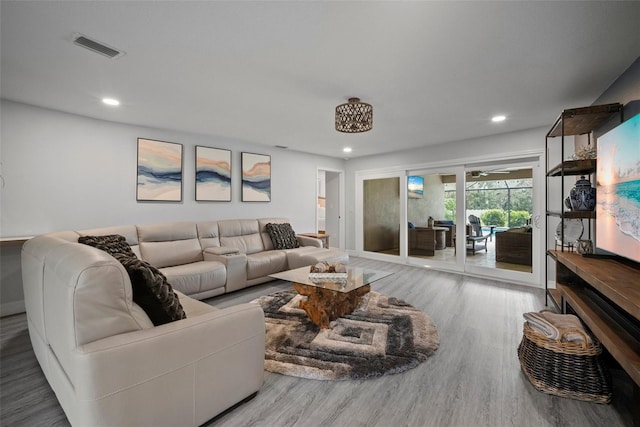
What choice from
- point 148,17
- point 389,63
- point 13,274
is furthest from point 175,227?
point 389,63

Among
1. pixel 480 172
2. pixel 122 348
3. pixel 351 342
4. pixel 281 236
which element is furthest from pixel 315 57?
pixel 480 172

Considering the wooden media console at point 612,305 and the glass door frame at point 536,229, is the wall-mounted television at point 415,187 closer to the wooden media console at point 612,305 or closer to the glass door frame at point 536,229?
the glass door frame at point 536,229

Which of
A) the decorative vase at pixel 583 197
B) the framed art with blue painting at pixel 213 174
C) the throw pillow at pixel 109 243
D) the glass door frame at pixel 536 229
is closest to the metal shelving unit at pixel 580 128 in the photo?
the decorative vase at pixel 583 197

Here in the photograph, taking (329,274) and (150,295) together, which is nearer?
(150,295)

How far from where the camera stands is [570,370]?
1737 mm

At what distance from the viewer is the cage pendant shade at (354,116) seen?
281 cm

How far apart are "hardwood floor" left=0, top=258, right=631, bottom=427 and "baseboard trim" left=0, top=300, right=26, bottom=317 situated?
635 millimetres

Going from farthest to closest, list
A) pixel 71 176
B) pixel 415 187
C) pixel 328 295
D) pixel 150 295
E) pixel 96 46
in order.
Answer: pixel 415 187 → pixel 71 176 → pixel 328 295 → pixel 96 46 → pixel 150 295

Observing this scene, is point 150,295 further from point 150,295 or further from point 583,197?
point 583,197

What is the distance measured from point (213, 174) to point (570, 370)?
4.72 metres

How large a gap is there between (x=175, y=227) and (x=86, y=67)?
213cm

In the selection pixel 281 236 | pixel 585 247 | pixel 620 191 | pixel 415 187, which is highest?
pixel 415 187

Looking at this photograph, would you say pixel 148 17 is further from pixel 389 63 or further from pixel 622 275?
pixel 622 275

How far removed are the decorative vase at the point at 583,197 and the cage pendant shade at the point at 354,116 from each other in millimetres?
2077
